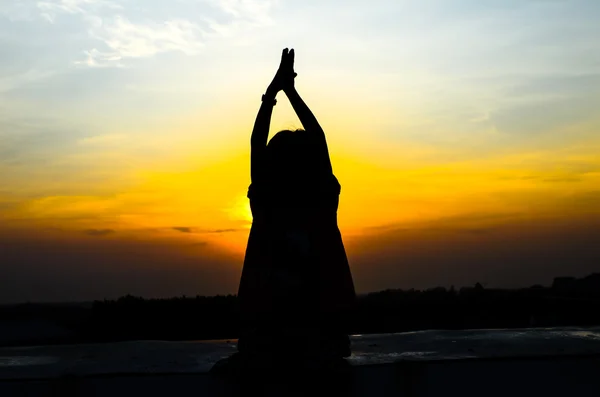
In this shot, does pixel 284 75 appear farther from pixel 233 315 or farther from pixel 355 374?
pixel 233 315

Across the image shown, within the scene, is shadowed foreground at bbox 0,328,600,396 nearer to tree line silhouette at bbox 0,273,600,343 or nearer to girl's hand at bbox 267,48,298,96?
girl's hand at bbox 267,48,298,96

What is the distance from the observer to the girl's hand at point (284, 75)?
5.74 m

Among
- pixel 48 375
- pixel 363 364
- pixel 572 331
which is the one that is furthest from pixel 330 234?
pixel 572 331

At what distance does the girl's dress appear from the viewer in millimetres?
5680

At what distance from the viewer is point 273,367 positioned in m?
5.68

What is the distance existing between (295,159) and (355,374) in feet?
5.98

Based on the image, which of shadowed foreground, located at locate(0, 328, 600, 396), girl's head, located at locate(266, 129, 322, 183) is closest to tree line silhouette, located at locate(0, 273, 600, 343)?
shadowed foreground, located at locate(0, 328, 600, 396)

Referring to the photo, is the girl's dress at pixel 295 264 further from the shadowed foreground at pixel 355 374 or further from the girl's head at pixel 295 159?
the shadowed foreground at pixel 355 374

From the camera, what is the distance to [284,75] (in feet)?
19.2

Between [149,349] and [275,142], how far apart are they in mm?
2926

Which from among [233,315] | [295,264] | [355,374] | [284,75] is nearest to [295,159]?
[284,75]

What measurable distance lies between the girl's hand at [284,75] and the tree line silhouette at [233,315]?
5685 millimetres

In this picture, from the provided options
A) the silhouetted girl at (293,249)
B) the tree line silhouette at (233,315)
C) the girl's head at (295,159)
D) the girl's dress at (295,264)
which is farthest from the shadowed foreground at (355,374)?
the tree line silhouette at (233,315)

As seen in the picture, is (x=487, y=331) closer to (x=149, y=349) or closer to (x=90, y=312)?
(x=149, y=349)
